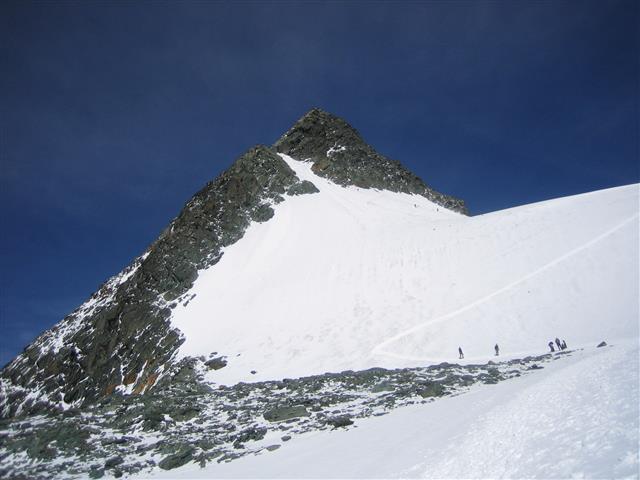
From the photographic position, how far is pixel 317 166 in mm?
71062

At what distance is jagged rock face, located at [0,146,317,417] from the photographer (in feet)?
123

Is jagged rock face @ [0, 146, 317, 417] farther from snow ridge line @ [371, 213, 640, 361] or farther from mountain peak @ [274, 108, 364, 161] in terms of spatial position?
snow ridge line @ [371, 213, 640, 361]

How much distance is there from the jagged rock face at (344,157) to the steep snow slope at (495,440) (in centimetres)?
5716

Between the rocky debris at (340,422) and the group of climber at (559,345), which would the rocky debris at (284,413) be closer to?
the rocky debris at (340,422)

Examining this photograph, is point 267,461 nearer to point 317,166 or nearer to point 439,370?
point 439,370

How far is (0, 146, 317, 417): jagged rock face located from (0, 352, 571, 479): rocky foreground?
48.4ft

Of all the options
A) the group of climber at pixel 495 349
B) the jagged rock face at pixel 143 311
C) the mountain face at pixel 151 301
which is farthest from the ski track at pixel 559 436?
the jagged rock face at pixel 143 311

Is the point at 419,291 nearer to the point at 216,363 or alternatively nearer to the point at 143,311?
the point at 216,363

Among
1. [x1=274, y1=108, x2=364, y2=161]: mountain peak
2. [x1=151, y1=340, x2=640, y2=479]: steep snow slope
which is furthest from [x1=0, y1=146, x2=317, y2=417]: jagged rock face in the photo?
[x1=151, y1=340, x2=640, y2=479]: steep snow slope

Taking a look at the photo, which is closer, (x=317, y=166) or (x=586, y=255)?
(x=586, y=255)

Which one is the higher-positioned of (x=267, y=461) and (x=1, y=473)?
(x=1, y=473)

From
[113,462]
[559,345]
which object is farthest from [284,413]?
[559,345]

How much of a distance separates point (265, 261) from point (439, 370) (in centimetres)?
2772

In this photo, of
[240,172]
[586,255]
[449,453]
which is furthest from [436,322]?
[240,172]
